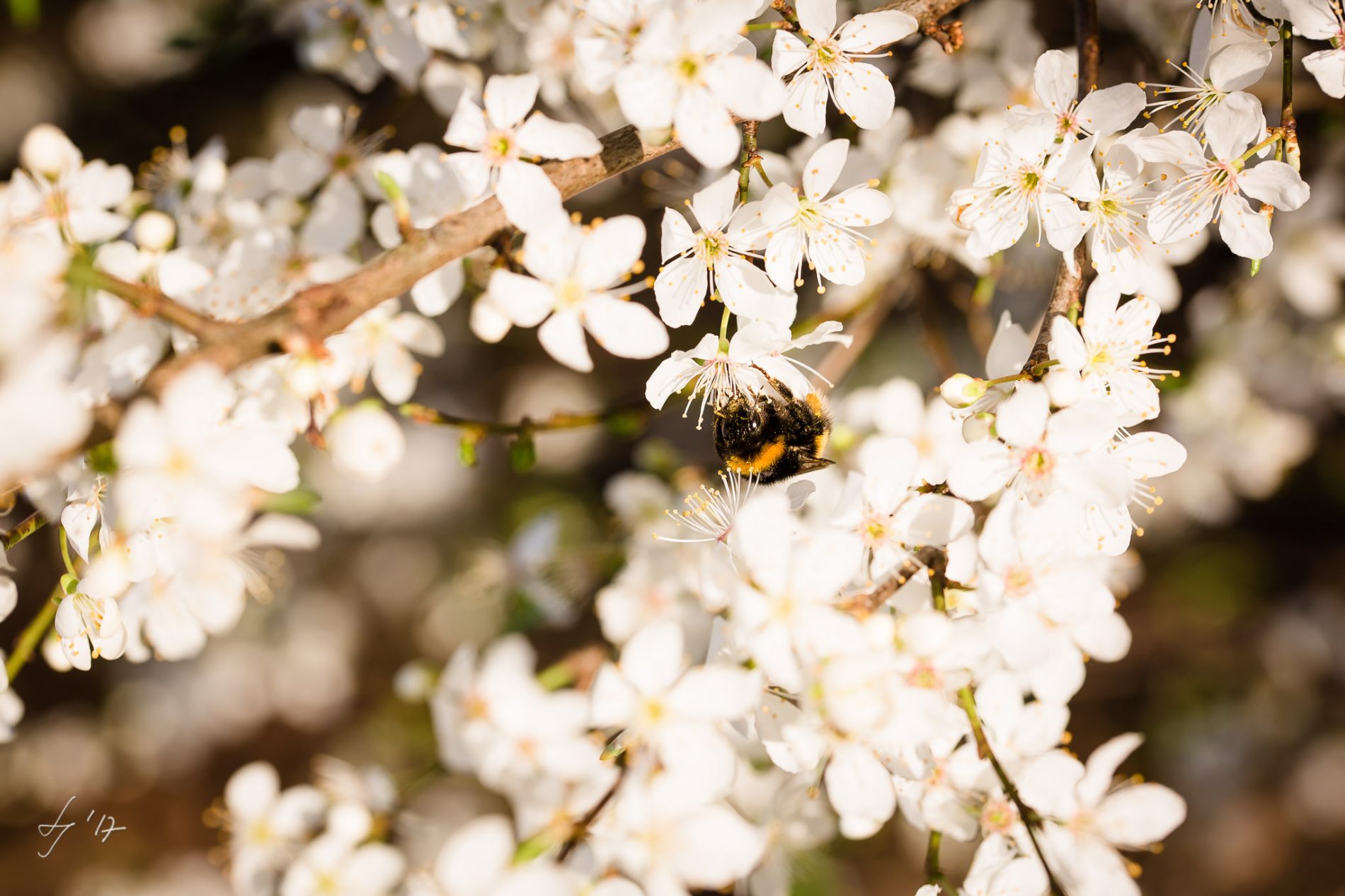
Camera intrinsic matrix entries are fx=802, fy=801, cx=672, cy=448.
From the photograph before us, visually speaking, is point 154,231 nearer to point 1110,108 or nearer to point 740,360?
point 740,360

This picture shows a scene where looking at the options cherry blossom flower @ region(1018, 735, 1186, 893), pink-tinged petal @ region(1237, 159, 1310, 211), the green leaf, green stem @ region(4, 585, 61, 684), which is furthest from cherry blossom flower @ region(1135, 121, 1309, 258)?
green stem @ region(4, 585, 61, 684)

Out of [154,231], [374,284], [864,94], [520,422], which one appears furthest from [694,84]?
[154,231]

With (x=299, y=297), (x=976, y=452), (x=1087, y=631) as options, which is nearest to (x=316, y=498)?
(x=299, y=297)

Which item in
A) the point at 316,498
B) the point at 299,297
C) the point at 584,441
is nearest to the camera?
the point at 299,297

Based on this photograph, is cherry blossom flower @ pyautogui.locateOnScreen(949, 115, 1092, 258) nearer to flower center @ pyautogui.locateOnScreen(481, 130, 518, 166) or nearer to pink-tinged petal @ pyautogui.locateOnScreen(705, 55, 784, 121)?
pink-tinged petal @ pyautogui.locateOnScreen(705, 55, 784, 121)

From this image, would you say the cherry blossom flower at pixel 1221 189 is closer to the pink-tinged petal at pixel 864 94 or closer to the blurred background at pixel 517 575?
the pink-tinged petal at pixel 864 94

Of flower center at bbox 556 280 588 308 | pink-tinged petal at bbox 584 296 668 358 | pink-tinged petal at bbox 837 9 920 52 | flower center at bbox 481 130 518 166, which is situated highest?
pink-tinged petal at bbox 837 9 920 52

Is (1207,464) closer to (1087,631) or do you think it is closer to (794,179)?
(1087,631)
